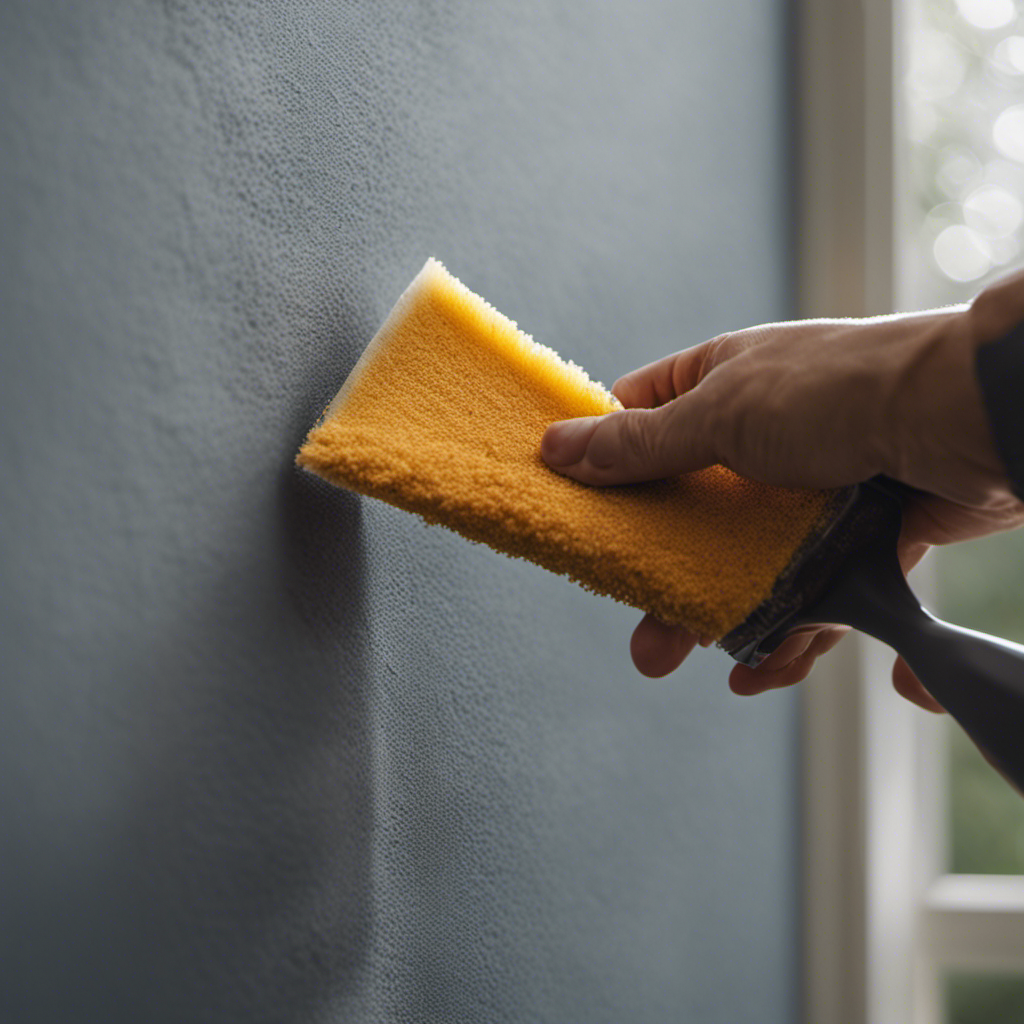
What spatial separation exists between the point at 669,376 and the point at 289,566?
282mm

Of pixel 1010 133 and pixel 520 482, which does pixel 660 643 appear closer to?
pixel 520 482

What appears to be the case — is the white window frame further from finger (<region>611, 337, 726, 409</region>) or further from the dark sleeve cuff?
the dark sleeve cuff

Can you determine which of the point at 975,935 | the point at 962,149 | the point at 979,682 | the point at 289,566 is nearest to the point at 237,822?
the point at 289,566

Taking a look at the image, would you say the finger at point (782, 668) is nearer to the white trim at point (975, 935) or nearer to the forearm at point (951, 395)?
the forearm at point (951, 395)

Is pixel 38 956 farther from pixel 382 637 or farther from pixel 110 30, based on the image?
pixel 110 30

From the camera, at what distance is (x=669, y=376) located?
53 centimetres

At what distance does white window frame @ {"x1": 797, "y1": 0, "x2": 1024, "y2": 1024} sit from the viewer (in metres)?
0.95

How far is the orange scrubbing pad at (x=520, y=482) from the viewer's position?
1.17ft

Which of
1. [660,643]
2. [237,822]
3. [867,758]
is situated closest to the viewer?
[237,822]

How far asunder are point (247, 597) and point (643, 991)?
0.50 m

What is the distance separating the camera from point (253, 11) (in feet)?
1.16

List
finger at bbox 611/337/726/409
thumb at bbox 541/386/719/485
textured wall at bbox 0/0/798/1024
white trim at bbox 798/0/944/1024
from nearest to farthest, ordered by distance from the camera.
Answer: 1. textured wall at bbox 0/0/798/1024
2. thumb at bbox 541/386/719/485
3. finger at bbox 611/337/726/409
4. white trim at bbox 798/0/944/1024

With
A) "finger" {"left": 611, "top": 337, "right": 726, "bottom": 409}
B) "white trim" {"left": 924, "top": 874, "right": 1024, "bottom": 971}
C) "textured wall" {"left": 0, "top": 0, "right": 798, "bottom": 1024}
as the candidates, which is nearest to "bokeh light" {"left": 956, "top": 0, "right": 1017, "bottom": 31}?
"textured wall" {"left": 0, "top": 0, "right": 798, "bottom": 1024}

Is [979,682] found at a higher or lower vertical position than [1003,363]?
lower
